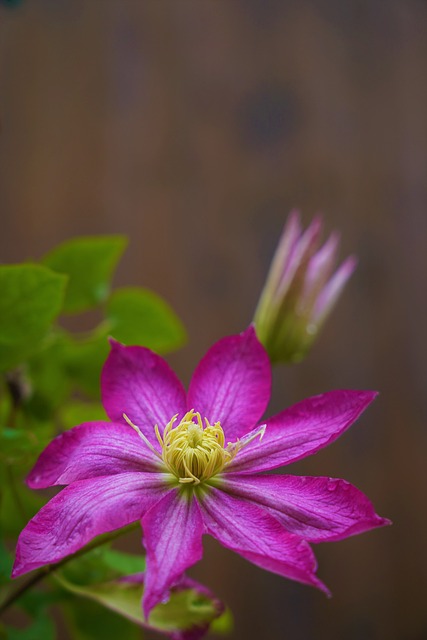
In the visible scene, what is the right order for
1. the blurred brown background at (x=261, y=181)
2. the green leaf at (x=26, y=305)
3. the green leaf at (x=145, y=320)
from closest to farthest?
the green leaf at (x=26, y=305)
the green leaf at (x=145, y=320)
the blurred brown background at (x=261, y=181)

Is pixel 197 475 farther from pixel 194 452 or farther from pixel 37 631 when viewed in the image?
pixel 37 631

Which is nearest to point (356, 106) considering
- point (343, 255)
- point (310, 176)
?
point (310, 176)

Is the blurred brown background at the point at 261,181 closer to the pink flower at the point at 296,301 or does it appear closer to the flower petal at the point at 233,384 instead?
the pink flower at the point at 296,301

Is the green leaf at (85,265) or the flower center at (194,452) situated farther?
the green leaf at (85,265)

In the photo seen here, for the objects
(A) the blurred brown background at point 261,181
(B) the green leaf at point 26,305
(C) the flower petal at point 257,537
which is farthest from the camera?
(A) the blurred brown background at point 261,181

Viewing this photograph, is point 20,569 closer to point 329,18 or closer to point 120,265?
point 120,265

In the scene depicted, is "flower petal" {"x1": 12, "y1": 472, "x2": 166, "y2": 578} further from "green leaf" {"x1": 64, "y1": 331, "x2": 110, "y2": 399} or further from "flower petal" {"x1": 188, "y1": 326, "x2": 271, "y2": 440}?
"green leaf" {"x1": 64, "y1": 331, "x2": 110, "y2": 399}

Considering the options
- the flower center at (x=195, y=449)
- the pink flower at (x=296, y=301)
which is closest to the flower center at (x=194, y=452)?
the flower center at (x=195, y=449)

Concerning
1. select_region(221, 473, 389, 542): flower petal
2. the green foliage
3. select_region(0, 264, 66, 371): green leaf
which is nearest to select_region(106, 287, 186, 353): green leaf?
the green foliage
